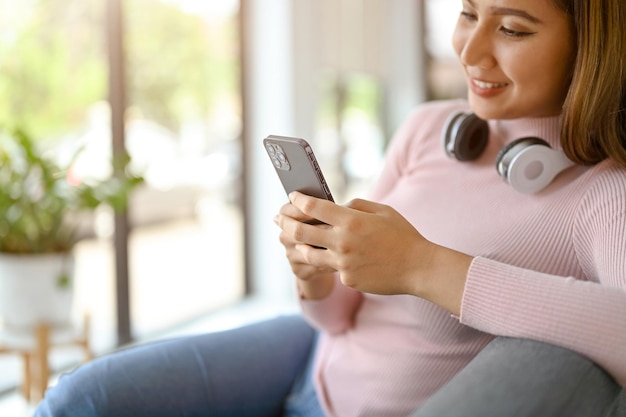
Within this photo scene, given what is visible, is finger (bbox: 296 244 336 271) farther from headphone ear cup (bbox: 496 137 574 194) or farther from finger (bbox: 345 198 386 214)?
headphone ear cup (bbox: 496 137 574 194)

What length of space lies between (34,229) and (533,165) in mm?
1618

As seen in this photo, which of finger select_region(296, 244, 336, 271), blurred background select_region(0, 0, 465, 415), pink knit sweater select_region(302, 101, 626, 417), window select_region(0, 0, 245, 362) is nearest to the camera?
pink knit sweater select_region(302, 101, 626, 417)

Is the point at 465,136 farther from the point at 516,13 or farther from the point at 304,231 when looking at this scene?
the point at 304,231

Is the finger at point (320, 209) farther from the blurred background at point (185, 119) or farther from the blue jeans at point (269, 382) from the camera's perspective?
the blurred background at point (185, 119)

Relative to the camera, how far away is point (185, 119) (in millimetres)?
4430

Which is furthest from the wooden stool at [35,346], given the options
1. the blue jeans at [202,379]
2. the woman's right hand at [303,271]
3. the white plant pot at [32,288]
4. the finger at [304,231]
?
the finger at [304,231]

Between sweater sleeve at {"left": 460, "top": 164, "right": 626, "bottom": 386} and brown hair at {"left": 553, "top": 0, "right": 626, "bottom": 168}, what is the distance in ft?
0.29

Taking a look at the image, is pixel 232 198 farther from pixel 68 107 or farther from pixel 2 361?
pixel 2 361

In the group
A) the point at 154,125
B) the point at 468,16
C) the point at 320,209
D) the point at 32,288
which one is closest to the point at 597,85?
the point at 468,16

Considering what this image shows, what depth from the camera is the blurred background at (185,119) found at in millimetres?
3096

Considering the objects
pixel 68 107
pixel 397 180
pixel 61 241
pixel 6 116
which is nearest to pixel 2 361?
pixel 61 241

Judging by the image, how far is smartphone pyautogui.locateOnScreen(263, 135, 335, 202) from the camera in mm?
964

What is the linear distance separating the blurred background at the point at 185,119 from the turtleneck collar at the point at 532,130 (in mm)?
1429

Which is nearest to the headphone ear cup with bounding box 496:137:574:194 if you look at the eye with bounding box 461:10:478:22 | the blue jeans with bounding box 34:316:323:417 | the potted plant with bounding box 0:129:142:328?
the eye with bounding box 461:10:478:22
